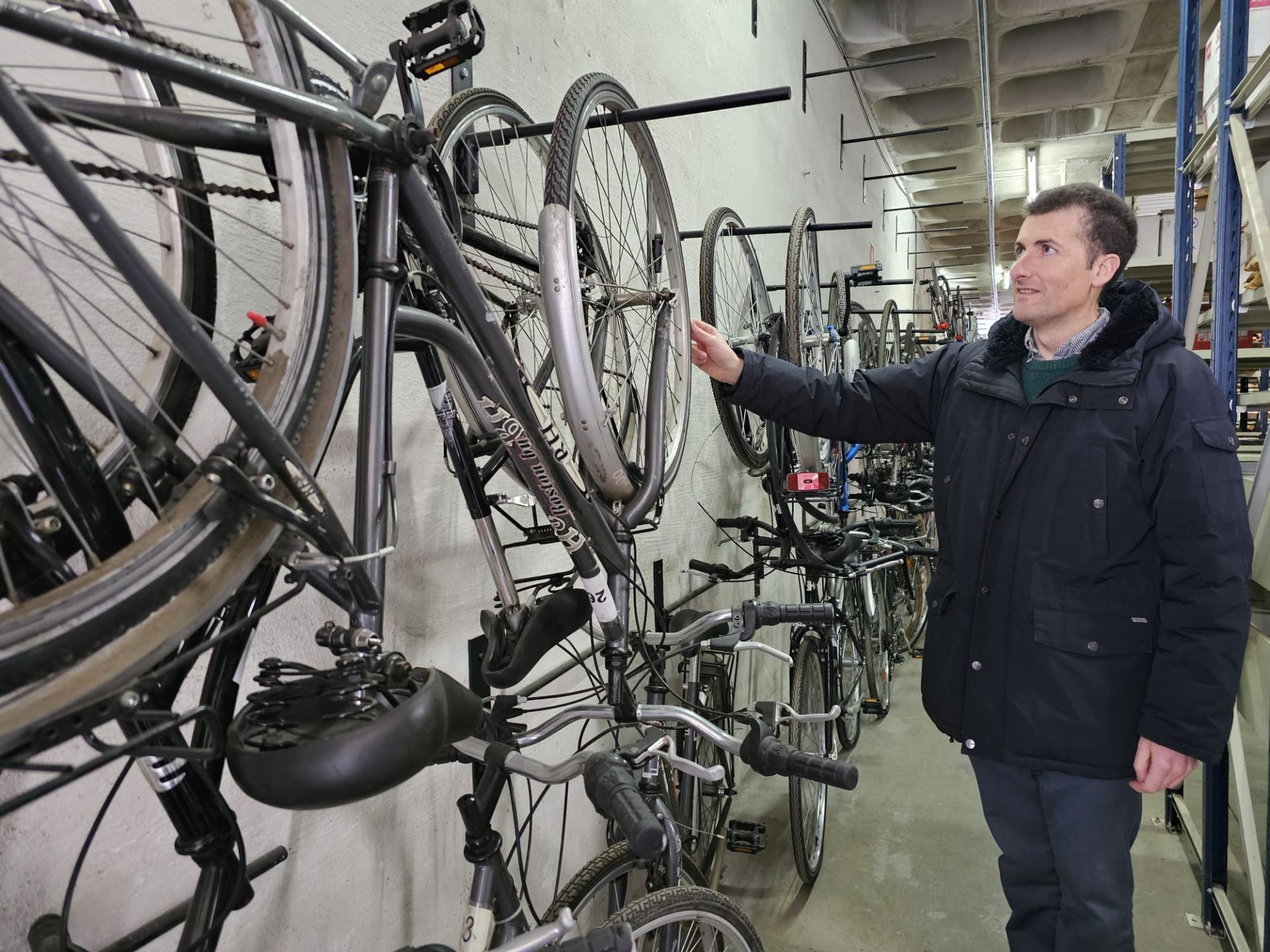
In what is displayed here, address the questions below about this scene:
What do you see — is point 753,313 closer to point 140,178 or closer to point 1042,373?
point 1042,373

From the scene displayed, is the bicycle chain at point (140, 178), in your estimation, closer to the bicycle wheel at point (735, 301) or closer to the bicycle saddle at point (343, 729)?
the bicycle saddle at point (343, 729)

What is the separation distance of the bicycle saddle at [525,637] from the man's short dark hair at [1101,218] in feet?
3.70

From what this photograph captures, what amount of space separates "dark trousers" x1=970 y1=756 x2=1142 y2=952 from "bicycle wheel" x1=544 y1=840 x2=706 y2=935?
24.5 inches

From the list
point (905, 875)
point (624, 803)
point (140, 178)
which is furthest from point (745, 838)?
point (140, 178)

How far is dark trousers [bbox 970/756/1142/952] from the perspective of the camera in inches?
50.5

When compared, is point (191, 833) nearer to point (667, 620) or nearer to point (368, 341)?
point (368, 341)

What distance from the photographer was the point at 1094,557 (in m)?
1.25

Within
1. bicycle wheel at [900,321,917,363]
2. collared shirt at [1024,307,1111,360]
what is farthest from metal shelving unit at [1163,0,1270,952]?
bicycle wheel at [900,321,917,363]

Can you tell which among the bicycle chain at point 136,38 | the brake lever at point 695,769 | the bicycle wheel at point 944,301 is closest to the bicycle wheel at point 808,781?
the brake lever at point 695,769

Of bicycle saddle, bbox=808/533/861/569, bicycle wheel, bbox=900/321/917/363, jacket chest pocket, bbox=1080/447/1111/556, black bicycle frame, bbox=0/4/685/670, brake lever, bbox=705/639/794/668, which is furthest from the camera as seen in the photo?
bicycle wheel, bbox=900/321/917/363

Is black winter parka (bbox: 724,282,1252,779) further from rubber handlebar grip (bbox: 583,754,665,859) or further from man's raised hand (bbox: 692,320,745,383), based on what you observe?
rubber handlebar grip (bbox: 583,754,665,859)

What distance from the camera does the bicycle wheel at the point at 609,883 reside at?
1132 millimetres

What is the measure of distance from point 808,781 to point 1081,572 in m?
1.21

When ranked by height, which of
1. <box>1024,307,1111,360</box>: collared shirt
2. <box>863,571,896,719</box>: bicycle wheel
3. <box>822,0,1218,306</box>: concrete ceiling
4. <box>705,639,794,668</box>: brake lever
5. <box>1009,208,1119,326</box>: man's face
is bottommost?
<box>863,571,896,719</box>: bicycle wheel
